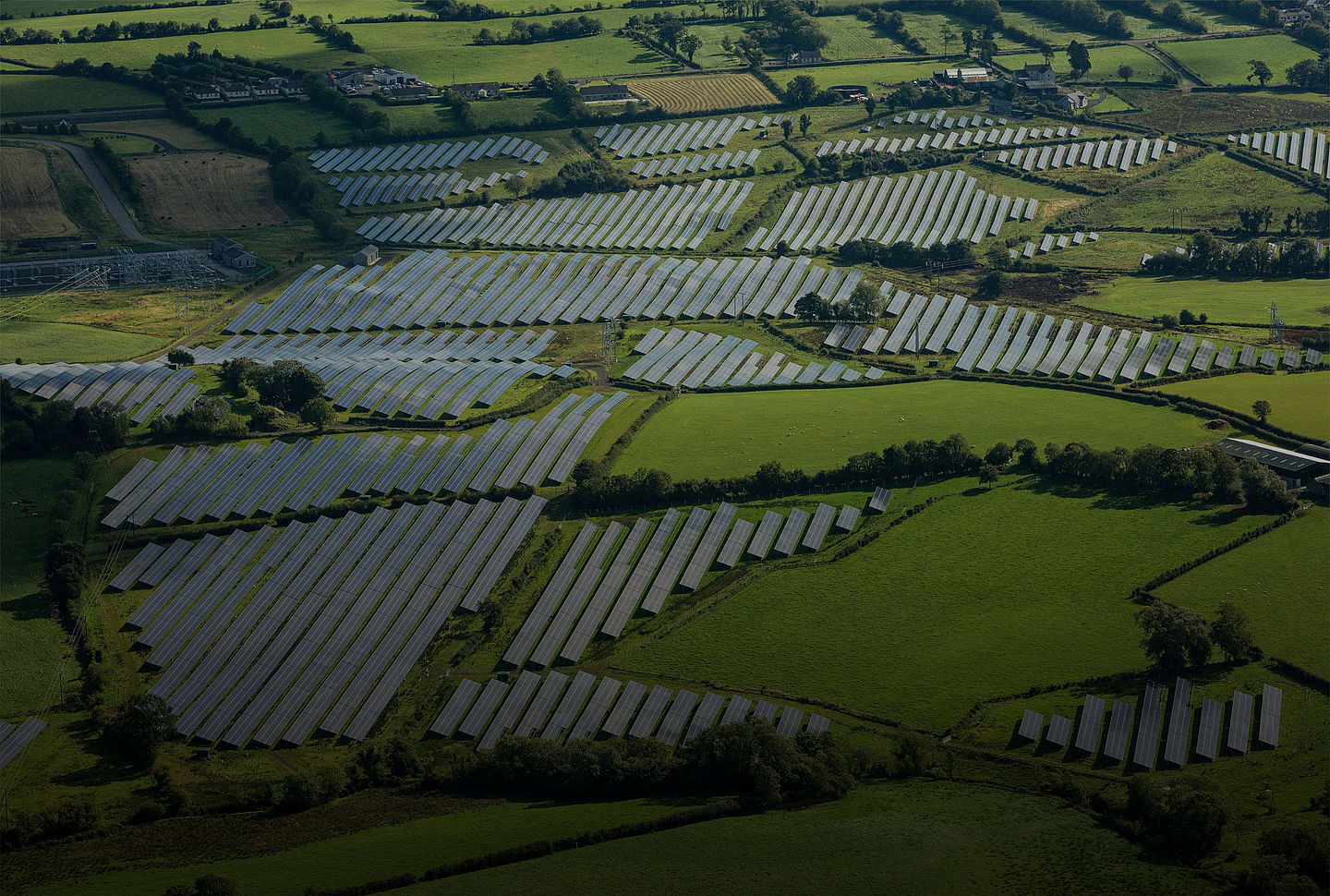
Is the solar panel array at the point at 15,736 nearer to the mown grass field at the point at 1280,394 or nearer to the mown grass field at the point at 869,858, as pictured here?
the mown grass field at the point at 869,858

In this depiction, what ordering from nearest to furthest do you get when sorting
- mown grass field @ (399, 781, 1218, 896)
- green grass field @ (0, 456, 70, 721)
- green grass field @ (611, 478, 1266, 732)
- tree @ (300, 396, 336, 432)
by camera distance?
mown grass field @ (399, 781, 1218, 896) → green grass field @ (611, 478, 1266, 732) → green grass field @ (0, 456, 70, 721) → tree @ (300, 396, 336, 432)

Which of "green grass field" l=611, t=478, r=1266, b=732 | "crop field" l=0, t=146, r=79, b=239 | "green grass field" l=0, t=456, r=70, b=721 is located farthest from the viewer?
"crop field" l=0, t=146, r=79, b=239

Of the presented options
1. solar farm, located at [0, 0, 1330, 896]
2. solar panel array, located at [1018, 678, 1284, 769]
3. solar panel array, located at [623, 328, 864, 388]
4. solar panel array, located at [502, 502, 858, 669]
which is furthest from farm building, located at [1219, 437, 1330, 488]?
solar panel array, located at [623, 328, 864, 388]

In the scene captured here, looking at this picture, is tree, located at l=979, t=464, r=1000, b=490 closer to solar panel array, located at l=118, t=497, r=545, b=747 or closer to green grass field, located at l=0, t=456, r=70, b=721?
solar panel array, located at l=118, t=497, r=545, b=747

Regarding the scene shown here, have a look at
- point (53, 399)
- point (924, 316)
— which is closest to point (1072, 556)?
point (924, 316)

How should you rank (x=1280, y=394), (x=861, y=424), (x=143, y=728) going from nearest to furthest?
(x=143, y=728)
(x=861, y=424)
(x=1280, y=394)

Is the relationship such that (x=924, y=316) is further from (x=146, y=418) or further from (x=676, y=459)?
(x=146, y=418)

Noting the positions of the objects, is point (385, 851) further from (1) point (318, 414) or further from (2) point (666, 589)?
(1) point (318, 414)

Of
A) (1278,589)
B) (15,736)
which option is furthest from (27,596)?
(1278,589)
